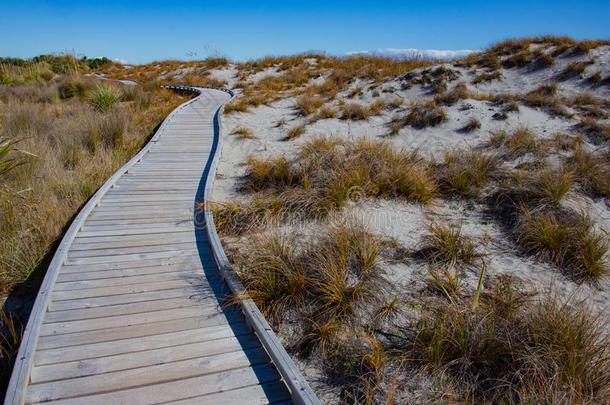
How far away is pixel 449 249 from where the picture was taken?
4.50 meters

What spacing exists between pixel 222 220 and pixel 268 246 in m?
1.26

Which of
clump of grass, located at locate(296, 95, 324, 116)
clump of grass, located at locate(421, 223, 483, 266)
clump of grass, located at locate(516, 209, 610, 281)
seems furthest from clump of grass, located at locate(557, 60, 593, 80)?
clump of grass, located at locate(421, 223, 483, 266)

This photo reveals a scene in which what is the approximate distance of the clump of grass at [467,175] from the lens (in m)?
6.21

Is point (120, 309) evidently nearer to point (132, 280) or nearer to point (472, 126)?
point (132, 280)

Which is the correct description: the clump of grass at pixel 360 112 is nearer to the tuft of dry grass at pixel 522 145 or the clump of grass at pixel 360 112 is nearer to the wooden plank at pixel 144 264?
the tuft of dry grass at pixel 522 145

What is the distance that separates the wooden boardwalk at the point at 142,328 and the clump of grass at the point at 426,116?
22.3ft

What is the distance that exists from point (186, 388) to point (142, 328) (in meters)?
0.77

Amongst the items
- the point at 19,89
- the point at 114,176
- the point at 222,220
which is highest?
the point at 19,89

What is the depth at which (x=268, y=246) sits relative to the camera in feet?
13.9

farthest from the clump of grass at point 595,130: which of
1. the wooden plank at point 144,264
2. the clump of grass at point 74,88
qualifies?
the clump of grass at point 74,88

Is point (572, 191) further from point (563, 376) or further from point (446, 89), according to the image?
point (446, 89)

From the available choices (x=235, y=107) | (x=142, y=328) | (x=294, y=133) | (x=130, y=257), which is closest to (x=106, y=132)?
(x=294, y=133)

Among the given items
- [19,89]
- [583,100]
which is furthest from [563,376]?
[19,89]

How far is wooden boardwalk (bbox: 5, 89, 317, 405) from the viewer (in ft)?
8.41
